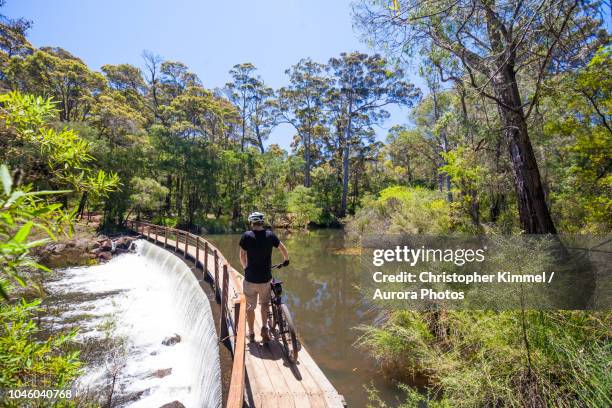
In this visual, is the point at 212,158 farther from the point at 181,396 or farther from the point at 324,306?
the point at 181,396

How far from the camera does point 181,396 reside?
5570 mm

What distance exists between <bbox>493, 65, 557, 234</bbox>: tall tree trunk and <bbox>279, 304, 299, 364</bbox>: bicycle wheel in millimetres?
4527

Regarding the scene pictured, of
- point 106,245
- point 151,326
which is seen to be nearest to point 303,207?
point 106,245

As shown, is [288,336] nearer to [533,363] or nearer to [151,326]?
[533,363]

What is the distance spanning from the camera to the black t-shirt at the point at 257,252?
4.13 metres

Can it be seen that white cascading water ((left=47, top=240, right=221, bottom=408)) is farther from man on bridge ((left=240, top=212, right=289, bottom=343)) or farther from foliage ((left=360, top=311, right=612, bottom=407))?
foliage ((left=360, top=311, right=612, bottom=407))

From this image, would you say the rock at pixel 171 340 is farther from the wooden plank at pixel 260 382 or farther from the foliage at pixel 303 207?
the foliage at pixel 303 207

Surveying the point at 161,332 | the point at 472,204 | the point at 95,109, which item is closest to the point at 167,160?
the point at 95,109

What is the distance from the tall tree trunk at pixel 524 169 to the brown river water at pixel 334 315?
3.80 m

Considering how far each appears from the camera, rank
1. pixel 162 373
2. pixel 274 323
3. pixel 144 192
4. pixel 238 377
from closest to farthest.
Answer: pixel 238 377
pixel 274 323
pixel 162 373
pixel 144 192

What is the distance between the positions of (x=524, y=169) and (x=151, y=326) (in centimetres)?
913

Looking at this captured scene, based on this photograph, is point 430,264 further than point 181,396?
Yes

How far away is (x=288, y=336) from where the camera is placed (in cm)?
460

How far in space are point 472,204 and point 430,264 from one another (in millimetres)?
4212
